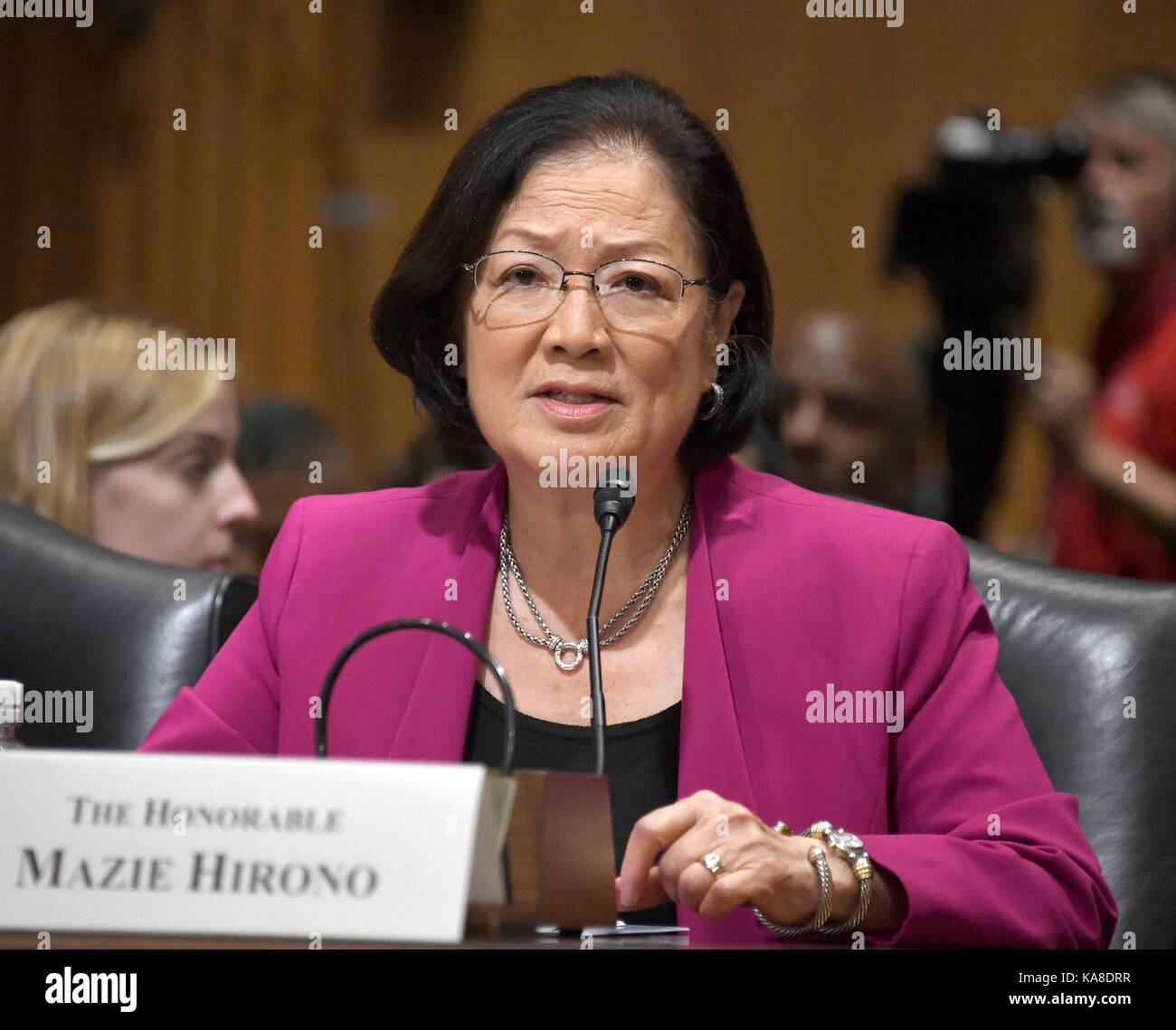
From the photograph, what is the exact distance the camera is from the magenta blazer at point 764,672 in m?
1.67

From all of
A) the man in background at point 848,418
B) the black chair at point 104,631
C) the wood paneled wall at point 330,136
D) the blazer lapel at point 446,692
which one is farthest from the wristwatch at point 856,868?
the wood paneled wall at point 330,136

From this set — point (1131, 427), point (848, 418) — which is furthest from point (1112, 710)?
point (1131, 427)

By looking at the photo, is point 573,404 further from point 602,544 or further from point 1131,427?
Result: point 1131,427

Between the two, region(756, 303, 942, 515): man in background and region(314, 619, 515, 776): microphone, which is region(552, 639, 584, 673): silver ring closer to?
region(314, 619, 515, 776): microphone

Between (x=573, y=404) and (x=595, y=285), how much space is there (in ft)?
0.48

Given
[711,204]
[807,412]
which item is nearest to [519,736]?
[711,204]

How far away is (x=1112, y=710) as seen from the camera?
5.95 feet

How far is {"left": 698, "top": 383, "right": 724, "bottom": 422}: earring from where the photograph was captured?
2.04m

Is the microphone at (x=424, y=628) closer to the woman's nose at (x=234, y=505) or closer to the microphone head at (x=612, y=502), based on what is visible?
the microphone head at (x=612, y=502)

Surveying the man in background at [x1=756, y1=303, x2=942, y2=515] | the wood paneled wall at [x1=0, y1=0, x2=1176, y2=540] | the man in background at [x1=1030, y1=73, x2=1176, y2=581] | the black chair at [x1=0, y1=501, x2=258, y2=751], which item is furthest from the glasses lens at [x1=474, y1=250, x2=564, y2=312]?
the wood paneled wall at [x1=0, y1=0, x2=1176, y2=540]

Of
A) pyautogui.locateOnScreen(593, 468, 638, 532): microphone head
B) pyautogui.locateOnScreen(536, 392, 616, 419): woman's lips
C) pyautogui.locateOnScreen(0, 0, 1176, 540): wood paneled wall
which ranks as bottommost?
pyautogui.locateOnScreen(593, 468, 638, 532): microphone head

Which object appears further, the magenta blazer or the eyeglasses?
the eyeglasses

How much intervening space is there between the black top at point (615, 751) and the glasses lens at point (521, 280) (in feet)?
1.53

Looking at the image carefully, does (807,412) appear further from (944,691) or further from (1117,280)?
(944,691)
